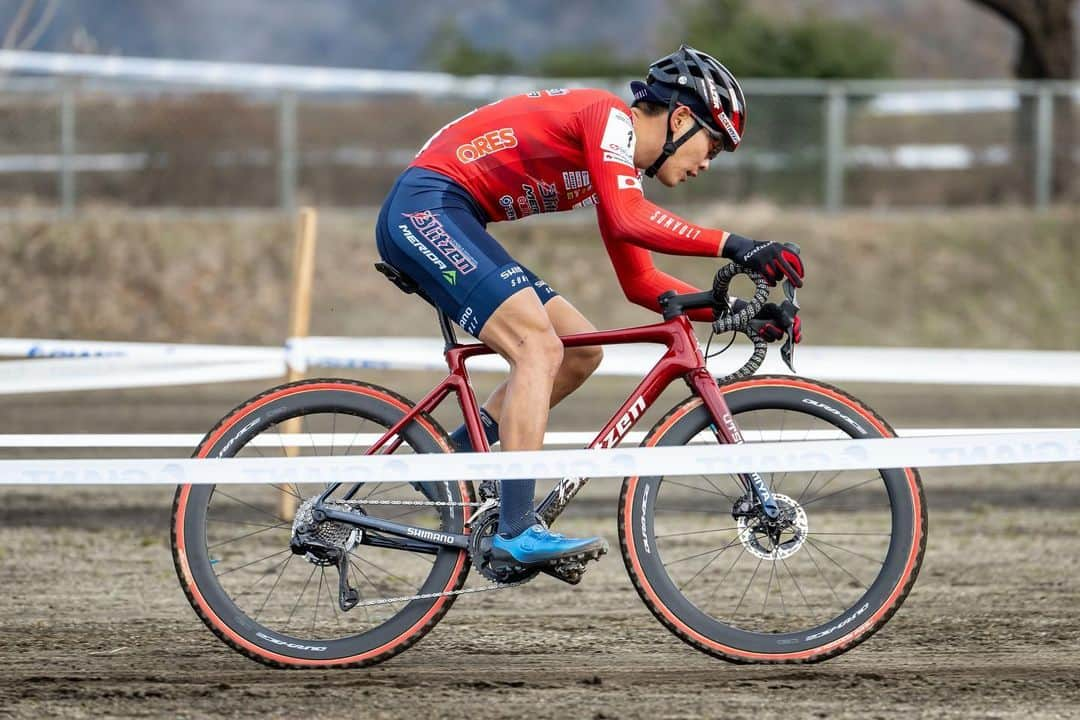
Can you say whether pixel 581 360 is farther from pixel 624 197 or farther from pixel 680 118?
pixel 680 118

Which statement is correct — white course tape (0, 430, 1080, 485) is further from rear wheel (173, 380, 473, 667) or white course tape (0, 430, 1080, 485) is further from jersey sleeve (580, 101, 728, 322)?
jersey sleeve (580, 101, 728, 322)

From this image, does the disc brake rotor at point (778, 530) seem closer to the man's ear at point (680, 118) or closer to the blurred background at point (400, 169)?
the man's ear at point (680, 118)

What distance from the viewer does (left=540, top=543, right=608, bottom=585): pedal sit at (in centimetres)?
490

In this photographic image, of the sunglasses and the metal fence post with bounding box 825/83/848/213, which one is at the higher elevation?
the metal fence post with bounding box 825/83/848/213

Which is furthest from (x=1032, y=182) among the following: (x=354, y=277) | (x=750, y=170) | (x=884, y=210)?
(x=354, y=277)

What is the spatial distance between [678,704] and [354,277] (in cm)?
1392

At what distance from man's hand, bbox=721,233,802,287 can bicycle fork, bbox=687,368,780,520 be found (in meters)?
0.44

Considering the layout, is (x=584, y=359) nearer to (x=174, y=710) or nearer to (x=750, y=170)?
(x=174, y=710)

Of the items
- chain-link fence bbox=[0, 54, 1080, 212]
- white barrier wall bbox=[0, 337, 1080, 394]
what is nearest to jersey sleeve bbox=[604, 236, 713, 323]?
white barrier wall bbox=[0, 337, 1080, 394]

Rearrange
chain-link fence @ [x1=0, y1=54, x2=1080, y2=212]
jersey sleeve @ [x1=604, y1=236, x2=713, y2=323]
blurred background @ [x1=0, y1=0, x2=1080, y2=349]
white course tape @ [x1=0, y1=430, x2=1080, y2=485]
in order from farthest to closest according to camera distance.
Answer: chain-link fence @ [x1=0, y1=54, x2=1080, y2=212], blurred background @ [x1=0, y1=0, x2=1080, y2=349], jersey sleeve @ [x1=604, y1=236, x2=713, y2=323], white course tape @ [x1=0, y1=430, x2=1080, y2=485]

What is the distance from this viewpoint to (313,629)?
5.57 metres

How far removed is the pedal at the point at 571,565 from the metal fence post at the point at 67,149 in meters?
14.7

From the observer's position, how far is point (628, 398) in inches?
199

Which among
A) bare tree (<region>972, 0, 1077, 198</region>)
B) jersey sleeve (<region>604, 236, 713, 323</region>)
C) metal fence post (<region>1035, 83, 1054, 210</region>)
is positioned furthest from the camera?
bare tree (<region>972, 0, 1077, 198</region>)
